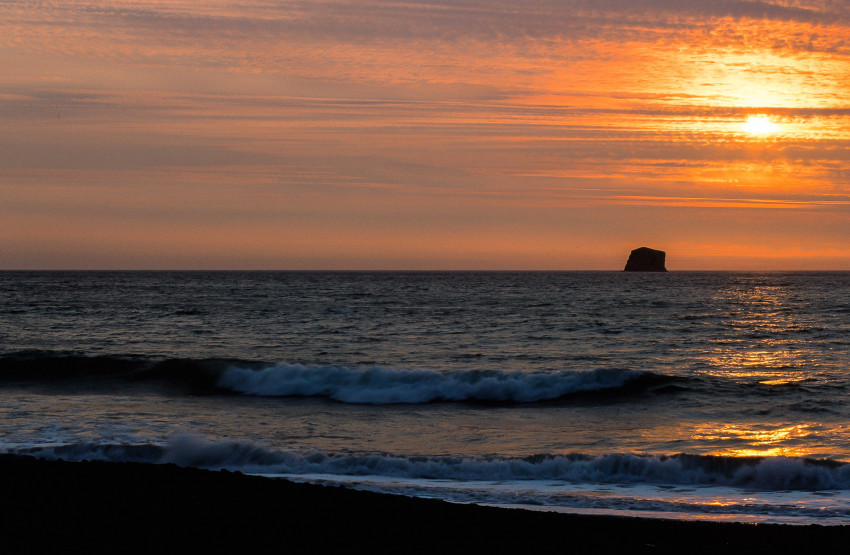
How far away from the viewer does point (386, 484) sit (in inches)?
466

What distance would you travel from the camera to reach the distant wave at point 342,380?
832 inches

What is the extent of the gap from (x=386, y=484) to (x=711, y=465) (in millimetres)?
5378

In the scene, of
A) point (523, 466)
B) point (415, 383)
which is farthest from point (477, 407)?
point (523, 466)

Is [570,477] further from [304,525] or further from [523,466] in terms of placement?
[304,525]

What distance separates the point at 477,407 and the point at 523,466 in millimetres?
6657

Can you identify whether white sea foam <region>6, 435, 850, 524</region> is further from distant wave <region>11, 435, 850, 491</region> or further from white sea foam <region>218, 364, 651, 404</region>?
white sea foam <region>218, 364, 651, 404</region>

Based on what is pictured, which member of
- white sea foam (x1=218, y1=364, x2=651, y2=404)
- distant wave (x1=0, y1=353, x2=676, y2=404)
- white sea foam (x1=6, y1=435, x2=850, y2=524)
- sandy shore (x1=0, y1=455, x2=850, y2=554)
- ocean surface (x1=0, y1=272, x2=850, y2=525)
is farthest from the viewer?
distant wave (x1=0, y1=353, x2=676, y2=404)

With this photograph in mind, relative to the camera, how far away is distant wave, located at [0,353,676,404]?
21141 mm

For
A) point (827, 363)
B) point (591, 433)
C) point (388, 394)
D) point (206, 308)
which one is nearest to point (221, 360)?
point (388, 394)

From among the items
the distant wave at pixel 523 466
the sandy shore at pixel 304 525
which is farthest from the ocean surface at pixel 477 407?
the sandy shore at pixel 304 525

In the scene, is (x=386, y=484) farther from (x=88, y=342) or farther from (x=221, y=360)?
(x=88, y=342)

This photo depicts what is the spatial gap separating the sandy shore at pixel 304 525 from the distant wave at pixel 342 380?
1073cm

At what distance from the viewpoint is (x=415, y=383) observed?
22.2m

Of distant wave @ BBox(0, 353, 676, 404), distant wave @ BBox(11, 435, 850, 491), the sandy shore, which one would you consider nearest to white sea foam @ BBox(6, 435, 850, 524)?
distant wave @ BBox(11, 435, 850, 491)
